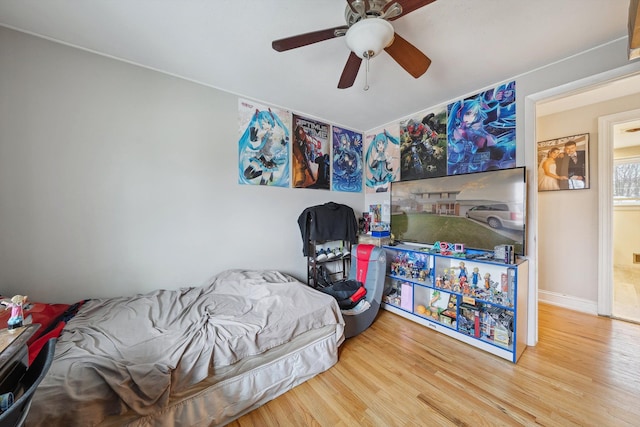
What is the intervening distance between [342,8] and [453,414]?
8.77 ft

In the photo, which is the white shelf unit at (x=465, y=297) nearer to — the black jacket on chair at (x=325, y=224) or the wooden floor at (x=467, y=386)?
the wooden floor at (x=467, y=386)

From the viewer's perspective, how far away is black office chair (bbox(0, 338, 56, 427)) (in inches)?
20.7

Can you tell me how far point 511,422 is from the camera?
1351 millimetres

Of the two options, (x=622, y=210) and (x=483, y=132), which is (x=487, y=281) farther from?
(x=622, y=210)

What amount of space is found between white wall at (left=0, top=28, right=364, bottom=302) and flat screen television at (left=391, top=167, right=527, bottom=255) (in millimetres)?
2002

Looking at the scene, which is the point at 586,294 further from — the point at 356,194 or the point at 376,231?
the point at 356,194

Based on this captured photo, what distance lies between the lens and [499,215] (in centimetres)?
215

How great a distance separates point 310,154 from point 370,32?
183 cm

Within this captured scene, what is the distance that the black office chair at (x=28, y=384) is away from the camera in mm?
525

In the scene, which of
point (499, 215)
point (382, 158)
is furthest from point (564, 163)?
point (382, 158)

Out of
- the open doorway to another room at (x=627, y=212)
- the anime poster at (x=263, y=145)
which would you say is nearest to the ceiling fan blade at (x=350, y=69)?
the anime poster at (x=263, y=145)

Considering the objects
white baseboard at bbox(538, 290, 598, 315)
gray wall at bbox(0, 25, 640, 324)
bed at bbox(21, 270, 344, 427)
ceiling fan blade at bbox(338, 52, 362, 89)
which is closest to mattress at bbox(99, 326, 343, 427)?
bed at bbox(21, 270, 344, 427)

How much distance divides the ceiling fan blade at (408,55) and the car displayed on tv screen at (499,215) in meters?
1.51

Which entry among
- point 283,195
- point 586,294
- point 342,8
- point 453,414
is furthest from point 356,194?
point 586,294
